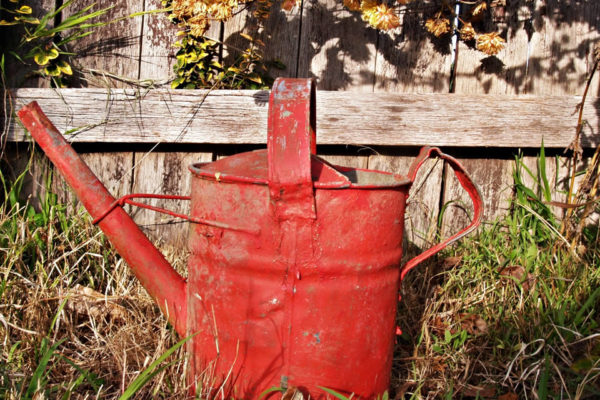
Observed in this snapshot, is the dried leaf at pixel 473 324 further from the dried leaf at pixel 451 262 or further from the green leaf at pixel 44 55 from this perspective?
the green leaf at pixel 44 55

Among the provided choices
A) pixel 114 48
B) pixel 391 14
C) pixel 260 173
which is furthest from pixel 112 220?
pixel 391 14

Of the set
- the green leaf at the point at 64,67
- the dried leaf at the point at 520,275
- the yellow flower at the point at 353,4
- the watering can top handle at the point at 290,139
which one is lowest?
the dried leaf at the point at 520,275

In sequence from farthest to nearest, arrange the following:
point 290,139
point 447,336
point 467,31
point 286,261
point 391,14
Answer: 1. point 467,31
2. point 391,14
3. point 447,336
4. point 286,261
5. point 290,139

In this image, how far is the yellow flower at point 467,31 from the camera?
219cm

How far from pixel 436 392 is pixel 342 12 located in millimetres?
1523

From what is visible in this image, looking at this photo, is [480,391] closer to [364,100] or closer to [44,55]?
[364,100]

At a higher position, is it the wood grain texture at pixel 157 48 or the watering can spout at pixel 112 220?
the wood grain texture at pixel 157 48

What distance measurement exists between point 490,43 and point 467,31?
12cm

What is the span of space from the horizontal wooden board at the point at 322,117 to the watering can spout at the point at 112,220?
0.77m

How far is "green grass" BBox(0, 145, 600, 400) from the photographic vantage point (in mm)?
1493

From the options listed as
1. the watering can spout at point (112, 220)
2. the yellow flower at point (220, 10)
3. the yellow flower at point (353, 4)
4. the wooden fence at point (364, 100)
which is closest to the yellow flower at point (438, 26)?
the wooden fence at point (364, 100)

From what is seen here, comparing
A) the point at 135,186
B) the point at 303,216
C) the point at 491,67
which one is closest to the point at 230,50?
the point at 135,186

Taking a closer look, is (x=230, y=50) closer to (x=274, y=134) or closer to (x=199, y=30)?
(x=199, y=30)

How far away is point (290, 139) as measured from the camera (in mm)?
1163
